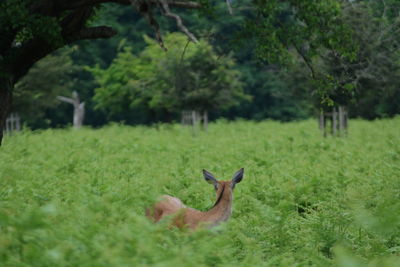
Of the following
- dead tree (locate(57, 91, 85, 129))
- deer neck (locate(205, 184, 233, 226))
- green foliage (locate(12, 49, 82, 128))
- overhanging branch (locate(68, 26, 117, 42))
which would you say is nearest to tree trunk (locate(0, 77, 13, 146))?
overhanging branch (locate(68, 26, 117, 42))

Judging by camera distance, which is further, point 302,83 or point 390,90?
point 302,83

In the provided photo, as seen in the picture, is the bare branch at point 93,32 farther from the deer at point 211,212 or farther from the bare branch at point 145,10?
the deer at point 211,212

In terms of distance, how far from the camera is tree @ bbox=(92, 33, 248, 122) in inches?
1361

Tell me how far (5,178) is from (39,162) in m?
8.07

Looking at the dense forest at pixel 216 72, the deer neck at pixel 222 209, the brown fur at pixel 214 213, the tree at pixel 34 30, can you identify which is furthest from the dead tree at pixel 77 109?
the deer neck at pixel 222 209

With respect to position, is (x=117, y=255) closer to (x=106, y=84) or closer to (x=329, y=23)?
→ (x=329, y=23)

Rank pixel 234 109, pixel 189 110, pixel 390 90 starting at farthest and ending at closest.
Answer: pixel 234 109, pixel 189 110, pixel 390 90

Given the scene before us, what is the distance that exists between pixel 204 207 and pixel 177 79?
25.1 metres

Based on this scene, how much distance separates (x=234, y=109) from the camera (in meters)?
68.4

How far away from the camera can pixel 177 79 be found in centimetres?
3481

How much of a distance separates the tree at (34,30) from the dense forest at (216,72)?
1518 millimetres

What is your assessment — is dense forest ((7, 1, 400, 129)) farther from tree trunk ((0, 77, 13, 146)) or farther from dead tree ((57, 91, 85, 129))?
dead tree ((57, 91, 85, 129))

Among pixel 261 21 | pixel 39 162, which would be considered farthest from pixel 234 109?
pixel 261 21

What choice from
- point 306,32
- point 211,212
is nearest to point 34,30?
point 211,212
